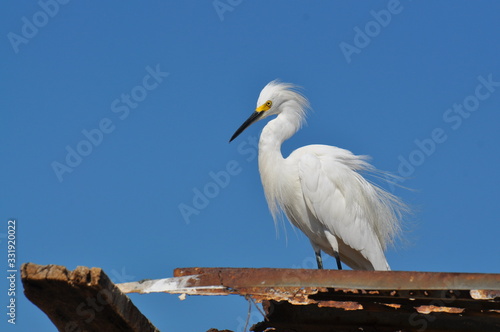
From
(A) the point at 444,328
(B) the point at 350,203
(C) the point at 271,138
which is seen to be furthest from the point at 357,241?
(A) the point at 444,328

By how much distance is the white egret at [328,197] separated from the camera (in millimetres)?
7352

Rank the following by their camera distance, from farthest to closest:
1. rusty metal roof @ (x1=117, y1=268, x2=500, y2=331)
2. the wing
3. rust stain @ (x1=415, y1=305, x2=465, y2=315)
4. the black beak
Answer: the black beak
the wing
rust stain @ (x1=415, y1=305, x2=465, y2=315)
rusty metal roof @ (x1=117, y1=268, x2=500, y2=331)

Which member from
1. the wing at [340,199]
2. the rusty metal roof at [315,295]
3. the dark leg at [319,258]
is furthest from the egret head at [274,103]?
the rusty metal roof at [315,295]

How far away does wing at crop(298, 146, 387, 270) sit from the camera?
7.32m

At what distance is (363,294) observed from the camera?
3.08 meters

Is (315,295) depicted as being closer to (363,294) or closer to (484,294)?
(363,294)

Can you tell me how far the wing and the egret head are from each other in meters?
0.71

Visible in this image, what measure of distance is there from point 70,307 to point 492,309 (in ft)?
5.89

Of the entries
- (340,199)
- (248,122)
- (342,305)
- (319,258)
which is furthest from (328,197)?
(342,305)

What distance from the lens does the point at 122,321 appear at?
9.70 ft

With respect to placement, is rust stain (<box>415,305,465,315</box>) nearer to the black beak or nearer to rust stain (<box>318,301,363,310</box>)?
rust stain (<box>318,301,363,310</box>)

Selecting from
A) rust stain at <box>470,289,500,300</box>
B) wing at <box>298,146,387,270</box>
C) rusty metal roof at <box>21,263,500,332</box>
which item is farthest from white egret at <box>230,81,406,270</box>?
rust stain at <box>470,289,500,300</box>

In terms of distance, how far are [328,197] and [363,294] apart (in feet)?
Answer: 14.0

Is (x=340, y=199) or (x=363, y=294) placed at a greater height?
(x=340, y=199)
